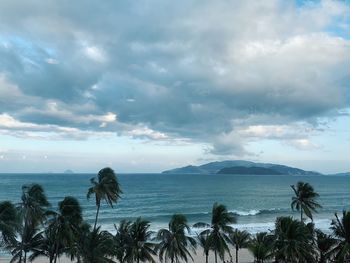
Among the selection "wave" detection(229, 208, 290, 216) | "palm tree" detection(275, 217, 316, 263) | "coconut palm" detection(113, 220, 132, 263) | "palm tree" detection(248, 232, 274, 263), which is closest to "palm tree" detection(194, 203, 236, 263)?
"palm tree" detection(248, 232, 274, 263)

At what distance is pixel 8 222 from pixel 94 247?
8174mm

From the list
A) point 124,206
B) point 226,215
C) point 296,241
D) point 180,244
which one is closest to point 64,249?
point 180,244

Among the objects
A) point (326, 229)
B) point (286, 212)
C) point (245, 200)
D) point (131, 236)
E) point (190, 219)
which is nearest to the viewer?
point (131, 236)

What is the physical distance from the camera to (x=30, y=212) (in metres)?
37.0

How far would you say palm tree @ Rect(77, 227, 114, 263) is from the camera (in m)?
38.7

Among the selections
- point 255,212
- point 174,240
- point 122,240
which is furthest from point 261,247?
point 255,212

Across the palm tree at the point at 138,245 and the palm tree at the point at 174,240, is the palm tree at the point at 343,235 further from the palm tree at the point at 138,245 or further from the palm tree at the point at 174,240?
the palm tree at the point at 138,245

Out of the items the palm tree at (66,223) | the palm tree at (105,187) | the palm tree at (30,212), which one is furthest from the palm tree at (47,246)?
the palm tree at (105,187)

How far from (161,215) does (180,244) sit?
72.0 metres

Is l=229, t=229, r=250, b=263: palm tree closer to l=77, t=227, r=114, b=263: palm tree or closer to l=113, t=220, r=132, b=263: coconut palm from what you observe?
l=113, t=220, r=132, b=263: coconut palm

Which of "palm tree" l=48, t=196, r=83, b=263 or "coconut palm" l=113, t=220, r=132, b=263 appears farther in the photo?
"coconut palm" l=113, t=220, r=132, b=263

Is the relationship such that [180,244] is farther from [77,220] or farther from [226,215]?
[77,220]

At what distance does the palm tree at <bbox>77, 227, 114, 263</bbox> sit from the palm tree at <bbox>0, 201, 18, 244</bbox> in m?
6.21

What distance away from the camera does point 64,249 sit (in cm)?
4347
